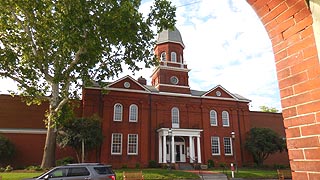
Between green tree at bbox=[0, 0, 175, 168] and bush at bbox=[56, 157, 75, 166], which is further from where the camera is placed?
bush at bbox=[56, 157, 75, 166]

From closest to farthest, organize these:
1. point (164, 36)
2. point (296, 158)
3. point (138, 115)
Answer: point (296, 158), point (138, 115), point (164, 36)

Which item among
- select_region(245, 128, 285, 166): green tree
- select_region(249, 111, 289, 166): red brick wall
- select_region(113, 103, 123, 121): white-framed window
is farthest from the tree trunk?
select_region(249, 111, 289, 166): red brick wall

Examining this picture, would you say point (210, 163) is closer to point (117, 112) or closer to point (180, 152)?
point (180, 152)

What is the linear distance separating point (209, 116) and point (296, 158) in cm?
3306

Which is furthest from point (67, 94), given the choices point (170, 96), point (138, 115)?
point (170, 96)

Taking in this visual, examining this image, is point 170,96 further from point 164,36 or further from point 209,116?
point 164,36

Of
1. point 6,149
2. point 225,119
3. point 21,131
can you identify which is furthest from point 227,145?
point 6,149

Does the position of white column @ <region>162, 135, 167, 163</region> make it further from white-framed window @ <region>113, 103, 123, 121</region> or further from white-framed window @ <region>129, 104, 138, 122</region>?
white-framed window @ <region>113, 103, 123, 121</region>

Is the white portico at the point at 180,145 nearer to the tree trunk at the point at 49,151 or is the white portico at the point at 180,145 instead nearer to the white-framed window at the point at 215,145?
the white-framed window at the point at 215,145

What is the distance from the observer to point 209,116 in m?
34.5

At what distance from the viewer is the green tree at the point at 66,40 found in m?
17.7

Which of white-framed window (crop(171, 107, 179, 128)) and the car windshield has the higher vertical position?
white-framed window (crop(171, 107, 179, 128))

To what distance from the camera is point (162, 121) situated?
1265 inches

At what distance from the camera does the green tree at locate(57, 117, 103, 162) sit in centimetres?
2416
